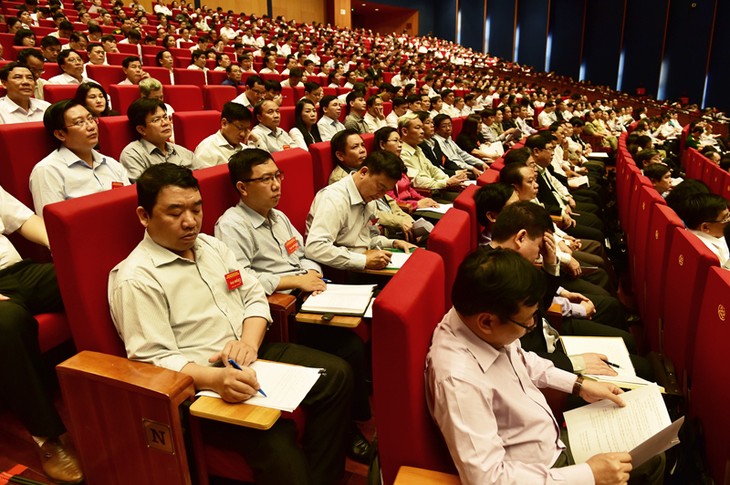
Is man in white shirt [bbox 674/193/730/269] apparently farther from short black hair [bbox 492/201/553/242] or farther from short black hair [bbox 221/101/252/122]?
short black hair [bbox 221/101/252/122]

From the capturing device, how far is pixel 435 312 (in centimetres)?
56

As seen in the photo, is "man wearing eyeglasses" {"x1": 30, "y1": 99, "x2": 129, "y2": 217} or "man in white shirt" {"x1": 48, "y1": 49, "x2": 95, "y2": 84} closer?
"man wearing eyeglasses" {"x1": 30, "y1": 99, "x2": 129, "y2": 217}

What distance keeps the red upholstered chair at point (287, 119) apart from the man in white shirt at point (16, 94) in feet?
2.71

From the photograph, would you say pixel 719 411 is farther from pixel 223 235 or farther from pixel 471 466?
pixel 223 235

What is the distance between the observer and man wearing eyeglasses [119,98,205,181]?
A: 1.26 meters

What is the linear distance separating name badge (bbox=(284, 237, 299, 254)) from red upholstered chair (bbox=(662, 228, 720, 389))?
2.26ft

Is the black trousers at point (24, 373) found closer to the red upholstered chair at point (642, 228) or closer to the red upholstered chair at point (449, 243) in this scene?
the red upholstered chair at point (449, 243)

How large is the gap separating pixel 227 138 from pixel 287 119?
644mm

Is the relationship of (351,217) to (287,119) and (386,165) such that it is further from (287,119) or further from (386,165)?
(287,119)

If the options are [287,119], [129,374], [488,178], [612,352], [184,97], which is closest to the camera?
[129,374]

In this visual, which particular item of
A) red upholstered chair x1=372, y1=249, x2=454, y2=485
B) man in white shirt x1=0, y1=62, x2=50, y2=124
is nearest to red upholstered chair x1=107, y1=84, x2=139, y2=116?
man in white shirt x1=0, y1=62, x2=50, y2=124

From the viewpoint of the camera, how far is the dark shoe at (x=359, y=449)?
2.61 feet

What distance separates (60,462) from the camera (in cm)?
72

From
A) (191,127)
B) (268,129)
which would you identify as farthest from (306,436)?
(268,129)
